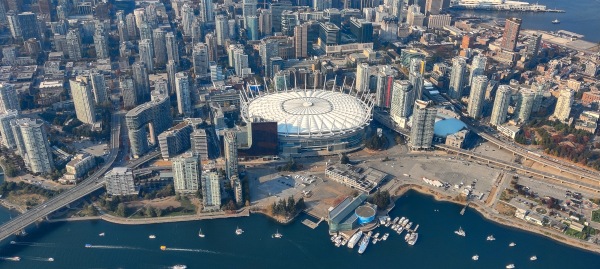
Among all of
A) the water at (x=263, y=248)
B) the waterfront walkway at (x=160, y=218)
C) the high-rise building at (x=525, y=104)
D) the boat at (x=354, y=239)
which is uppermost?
the high-rise building at (x=525, y=104)

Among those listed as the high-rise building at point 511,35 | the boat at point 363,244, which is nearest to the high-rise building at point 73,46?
the boat at point 363,244

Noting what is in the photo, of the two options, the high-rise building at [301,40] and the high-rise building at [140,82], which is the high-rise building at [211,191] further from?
the high-rise building at [301,40]

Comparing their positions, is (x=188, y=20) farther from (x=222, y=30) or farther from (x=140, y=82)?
(x=140, y=82)

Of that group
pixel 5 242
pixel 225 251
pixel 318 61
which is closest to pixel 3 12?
pixel 318 61

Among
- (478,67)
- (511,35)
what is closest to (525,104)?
(478,67)

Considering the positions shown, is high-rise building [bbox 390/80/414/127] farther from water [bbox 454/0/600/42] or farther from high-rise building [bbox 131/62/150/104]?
water [bbox 454/0/600/42]

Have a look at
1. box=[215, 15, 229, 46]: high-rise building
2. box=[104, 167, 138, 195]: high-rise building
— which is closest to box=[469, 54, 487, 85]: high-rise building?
box=[215, 15, 229, 46]: high-rise building

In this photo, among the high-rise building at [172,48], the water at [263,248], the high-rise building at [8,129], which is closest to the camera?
the water at [263,248]

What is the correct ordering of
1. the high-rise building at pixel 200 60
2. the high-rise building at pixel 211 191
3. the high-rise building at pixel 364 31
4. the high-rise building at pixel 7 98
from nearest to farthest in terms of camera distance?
Result: the high-rise building at pixel 211 191 < the high-rise building at pixel 7 98 < the high-rise building at pixel 200 60 < the high-rise building at pixel 364 31
